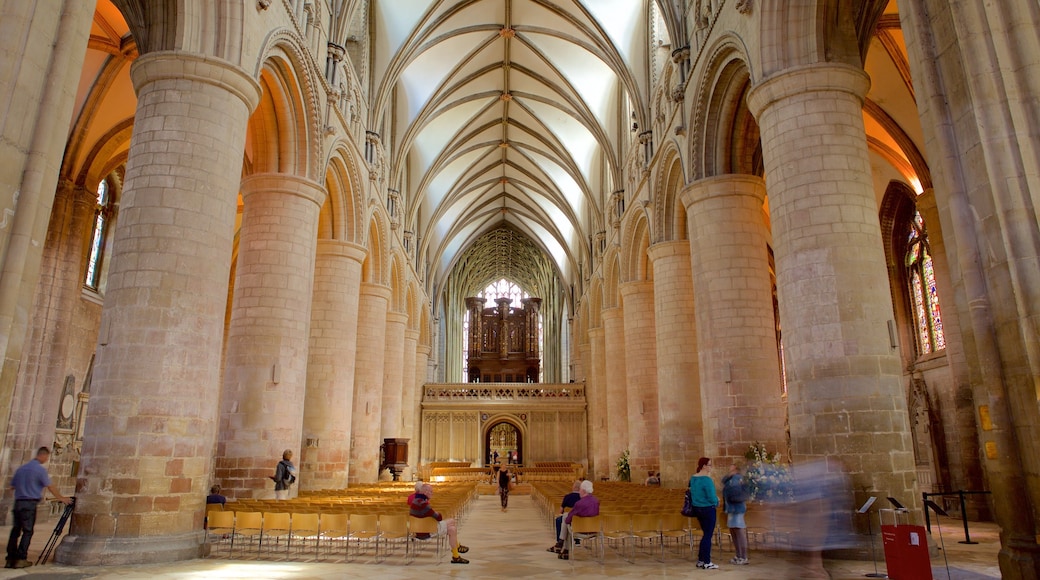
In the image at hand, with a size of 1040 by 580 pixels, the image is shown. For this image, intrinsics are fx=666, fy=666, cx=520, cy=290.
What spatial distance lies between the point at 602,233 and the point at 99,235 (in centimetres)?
1648

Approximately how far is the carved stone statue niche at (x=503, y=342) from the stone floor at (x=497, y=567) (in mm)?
34867

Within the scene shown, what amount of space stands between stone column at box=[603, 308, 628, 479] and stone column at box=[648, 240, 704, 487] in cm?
636

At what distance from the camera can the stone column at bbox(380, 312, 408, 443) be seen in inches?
880

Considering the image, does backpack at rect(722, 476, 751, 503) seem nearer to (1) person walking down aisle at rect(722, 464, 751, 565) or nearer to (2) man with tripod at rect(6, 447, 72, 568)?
(1) person walking down aisle at rect(722, 464, 751, 565)

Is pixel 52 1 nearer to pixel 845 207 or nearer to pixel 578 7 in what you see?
pixel 845 207

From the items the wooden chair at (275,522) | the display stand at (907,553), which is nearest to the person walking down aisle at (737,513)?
the display stand at (907,553)

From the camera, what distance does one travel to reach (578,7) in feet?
62.2

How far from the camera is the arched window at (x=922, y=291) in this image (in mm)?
16734

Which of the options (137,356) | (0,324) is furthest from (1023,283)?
(137,356)

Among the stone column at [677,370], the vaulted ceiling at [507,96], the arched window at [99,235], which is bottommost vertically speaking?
the stone column at [677,370]

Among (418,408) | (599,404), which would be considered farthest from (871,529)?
(418,408)

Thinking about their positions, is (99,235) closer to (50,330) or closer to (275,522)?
(50,330)

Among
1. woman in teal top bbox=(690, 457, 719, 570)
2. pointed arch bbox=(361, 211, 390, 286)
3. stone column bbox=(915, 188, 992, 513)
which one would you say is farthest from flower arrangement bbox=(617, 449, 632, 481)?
woman in teal top bbox=(690, 457, 719, 570)

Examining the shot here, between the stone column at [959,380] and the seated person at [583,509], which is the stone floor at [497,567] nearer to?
the seated person at [583,509]
